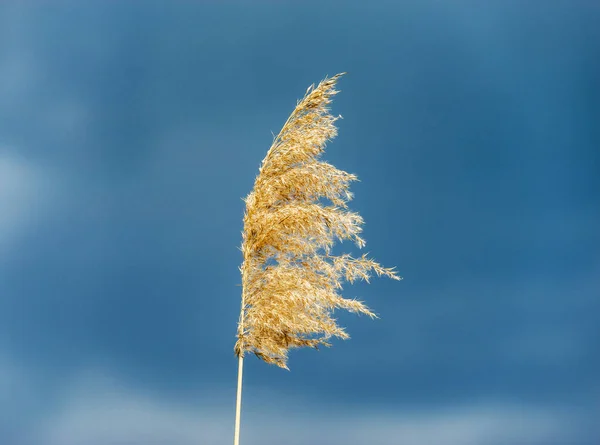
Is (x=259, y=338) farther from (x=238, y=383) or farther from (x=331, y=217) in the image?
(x=331, y=217)

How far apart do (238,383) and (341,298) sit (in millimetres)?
1418

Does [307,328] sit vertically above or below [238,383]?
above

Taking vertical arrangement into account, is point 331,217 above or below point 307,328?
above

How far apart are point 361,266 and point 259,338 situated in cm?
136

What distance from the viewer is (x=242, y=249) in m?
6.86

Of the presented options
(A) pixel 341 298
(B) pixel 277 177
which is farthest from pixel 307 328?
(B) pixel 277 177

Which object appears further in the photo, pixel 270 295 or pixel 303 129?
pixel 303 129

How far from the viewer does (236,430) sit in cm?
646

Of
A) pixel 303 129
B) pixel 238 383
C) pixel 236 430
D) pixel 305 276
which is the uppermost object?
pixel 303 129

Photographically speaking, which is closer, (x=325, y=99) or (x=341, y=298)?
(x=341, y=298)

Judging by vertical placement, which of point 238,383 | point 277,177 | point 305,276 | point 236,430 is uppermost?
point 277,177

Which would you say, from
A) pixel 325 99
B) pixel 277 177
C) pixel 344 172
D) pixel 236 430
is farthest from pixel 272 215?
pixel 236 430

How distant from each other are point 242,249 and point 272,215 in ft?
1.67

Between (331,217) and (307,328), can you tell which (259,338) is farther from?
(331,217)
